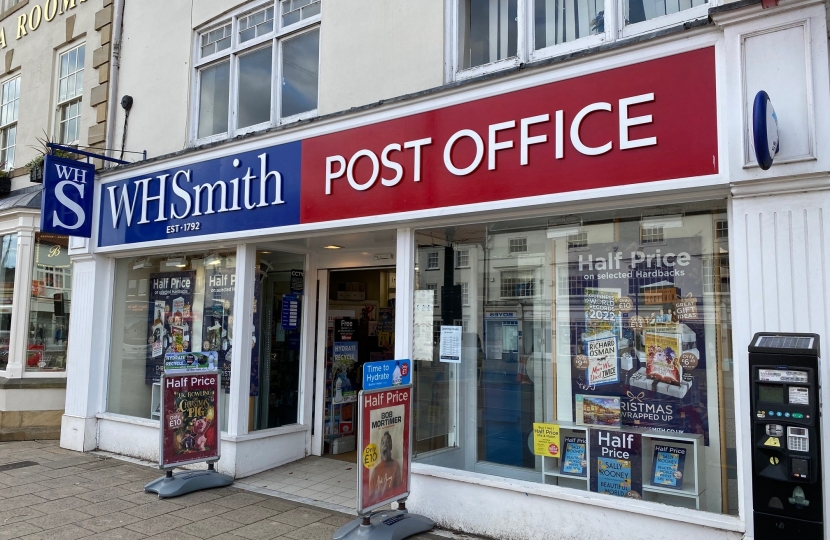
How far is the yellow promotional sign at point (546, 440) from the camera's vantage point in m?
5.23

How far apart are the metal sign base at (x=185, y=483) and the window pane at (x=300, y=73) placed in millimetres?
4189

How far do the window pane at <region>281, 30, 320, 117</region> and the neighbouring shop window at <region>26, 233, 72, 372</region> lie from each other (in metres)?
5.37

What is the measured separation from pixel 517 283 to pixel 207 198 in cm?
402

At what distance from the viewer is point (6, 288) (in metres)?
10.2

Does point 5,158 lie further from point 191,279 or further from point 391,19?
point 391,19

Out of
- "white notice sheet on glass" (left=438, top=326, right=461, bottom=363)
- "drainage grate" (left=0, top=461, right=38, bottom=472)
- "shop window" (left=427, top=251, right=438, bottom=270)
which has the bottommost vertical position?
"drainage grate" (left=0, top=461, right=38, bottom=472)

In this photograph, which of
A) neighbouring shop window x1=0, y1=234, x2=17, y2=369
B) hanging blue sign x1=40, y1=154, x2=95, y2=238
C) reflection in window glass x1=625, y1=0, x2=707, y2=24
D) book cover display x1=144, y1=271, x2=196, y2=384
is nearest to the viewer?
reflection in window glass x1=625, y1=0, x2=707, y2=24

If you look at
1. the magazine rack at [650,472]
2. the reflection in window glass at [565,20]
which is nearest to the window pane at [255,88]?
the reflection in window glass at [565,20]

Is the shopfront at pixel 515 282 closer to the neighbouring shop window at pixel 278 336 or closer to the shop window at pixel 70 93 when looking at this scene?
the neighbouring shop window at pixel 278 336

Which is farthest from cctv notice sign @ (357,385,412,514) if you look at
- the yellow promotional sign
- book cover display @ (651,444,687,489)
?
book cover display @ (651,444,687,489)

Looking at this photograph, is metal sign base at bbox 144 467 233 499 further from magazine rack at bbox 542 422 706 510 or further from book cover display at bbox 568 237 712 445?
book cover display at bbox 568 237 712 445

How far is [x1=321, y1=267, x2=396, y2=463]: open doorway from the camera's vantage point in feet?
26.4

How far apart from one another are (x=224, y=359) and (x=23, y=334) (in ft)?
14.3

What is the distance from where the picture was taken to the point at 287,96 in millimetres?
7406
